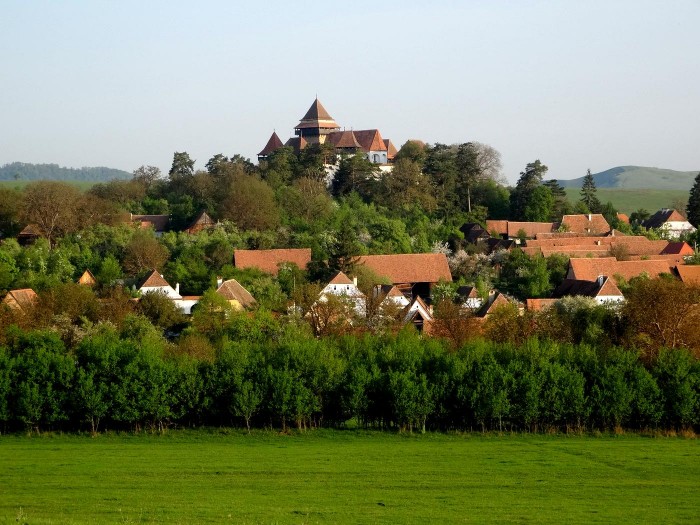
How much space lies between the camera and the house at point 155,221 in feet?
194

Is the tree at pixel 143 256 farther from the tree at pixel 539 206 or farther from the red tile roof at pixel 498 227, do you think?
the tree at pixel 539 206

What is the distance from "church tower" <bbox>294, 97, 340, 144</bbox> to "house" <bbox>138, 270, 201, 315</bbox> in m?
23.8

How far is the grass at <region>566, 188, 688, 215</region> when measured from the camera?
12159 centimetres

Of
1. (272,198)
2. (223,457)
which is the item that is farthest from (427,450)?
(272,198)

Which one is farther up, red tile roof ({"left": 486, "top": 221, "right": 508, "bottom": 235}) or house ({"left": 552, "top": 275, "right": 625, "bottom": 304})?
red tile roof ({"left": 486, "top": 221, "right": 508, "bottom": 235})

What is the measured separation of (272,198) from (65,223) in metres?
11.1

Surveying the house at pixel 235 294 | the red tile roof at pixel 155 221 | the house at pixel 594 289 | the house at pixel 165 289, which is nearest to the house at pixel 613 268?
the house at pixel 594 289

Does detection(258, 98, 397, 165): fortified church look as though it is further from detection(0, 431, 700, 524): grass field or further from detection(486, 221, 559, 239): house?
detection(0, 431, 700, 524): grass field

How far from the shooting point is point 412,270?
52531 mm

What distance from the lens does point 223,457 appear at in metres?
26.1

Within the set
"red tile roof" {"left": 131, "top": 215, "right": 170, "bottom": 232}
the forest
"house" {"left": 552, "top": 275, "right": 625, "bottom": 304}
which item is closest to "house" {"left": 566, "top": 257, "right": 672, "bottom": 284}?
"house" {"left": 552, "top": 275, "right": 625, "bottom": 304}

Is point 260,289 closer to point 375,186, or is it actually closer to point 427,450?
point 375,186

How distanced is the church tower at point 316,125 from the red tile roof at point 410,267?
1839 cm

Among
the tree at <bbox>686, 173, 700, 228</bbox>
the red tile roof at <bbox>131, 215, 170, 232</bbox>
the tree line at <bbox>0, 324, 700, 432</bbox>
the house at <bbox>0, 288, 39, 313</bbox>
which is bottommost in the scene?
the tree line at <bbox>0, 324, 700, 432</bbox>
